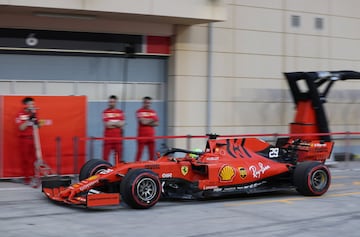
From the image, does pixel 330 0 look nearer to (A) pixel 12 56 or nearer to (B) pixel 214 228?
(A) pixel 12 56

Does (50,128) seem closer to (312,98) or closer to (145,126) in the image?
(145,126)

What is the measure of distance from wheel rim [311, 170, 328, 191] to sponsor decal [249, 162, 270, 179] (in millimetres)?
957

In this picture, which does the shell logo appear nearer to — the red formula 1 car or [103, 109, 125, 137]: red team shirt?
the red formula 1 car

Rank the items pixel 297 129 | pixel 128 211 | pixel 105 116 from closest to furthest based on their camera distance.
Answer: pixel 128 211
pixel 105 116
pixel 297 129

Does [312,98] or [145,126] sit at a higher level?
[312,98]

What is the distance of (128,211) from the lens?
358 inches

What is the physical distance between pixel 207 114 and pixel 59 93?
4.01 m

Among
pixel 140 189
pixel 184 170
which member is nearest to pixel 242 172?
pixel 184 170

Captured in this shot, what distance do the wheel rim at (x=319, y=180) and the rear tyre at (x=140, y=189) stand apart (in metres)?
3.20

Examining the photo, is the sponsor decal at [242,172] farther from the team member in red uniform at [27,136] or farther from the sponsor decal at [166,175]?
the team member in red uniform at [27,136]

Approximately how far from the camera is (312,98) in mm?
14797

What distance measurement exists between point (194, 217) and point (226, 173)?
1.48 metres

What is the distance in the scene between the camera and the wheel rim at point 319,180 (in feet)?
35.3

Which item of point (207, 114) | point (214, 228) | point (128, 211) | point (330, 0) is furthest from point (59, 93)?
point (330, 0)
